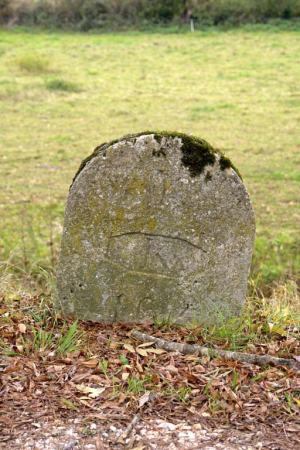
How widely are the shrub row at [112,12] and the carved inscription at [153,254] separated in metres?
22.1

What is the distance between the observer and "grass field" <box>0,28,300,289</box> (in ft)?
27.9

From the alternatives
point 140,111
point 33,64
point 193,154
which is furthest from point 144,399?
point 33,64

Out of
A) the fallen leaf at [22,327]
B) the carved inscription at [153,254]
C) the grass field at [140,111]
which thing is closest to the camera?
the fallen leaf at [22,327]

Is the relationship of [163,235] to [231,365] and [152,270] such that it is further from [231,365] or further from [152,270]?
[231,365]

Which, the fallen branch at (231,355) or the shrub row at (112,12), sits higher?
the shrub row at (112,12)

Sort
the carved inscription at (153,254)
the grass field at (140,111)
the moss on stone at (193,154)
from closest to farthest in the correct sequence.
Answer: the moss on stone at (193,154)
the carved inscription at (153,254)
the grass field at (140,111)

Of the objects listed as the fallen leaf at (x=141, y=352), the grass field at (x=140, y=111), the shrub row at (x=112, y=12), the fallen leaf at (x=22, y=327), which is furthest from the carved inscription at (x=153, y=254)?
the shrub row at (x=112, y=12)

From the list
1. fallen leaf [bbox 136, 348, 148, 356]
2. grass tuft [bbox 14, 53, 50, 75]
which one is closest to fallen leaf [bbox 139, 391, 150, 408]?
fallen leaf [bbox 136, 348, 148, 356]

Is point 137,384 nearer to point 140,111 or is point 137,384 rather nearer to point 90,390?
point 90,390

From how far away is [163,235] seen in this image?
4.30 metres

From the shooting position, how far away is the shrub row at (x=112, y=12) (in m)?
25.0

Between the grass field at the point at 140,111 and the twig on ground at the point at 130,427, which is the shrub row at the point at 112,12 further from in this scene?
the twig on ground at the point at 130,427

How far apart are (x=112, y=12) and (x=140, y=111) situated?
12497 mm

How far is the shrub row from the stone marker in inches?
865
